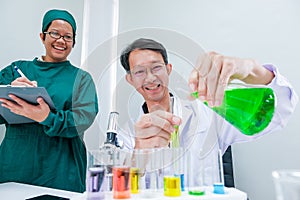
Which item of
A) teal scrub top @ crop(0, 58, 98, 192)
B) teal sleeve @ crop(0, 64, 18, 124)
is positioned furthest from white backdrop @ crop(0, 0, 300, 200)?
teal scrub top @ crop(0, 58, 98, 192)

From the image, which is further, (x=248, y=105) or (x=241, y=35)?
(x=241, y=35)

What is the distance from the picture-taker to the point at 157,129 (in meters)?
0.49

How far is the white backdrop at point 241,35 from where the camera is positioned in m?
1.15

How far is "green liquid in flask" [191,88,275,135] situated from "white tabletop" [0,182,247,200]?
0.15 m

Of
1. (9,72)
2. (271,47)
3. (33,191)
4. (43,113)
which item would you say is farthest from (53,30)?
(271,47)

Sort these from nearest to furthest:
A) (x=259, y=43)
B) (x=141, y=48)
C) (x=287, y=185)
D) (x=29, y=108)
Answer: (x=287, y=185), (x=141, y=48), (x=29, y=108), (x=259, y=43)

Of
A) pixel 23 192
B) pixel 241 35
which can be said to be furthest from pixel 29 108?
pixel 241 35

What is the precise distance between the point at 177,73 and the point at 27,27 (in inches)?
42.4

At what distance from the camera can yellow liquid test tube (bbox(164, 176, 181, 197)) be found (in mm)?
401

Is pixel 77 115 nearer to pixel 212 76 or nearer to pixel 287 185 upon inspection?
pixel 212 76

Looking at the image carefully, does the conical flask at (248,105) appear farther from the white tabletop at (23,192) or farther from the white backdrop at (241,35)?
the white backdrop at (241,35)

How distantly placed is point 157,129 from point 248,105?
6.8 inches

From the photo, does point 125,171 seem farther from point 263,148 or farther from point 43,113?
point 263,148

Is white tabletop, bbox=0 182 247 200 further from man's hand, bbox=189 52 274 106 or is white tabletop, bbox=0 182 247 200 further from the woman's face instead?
the woman's face
